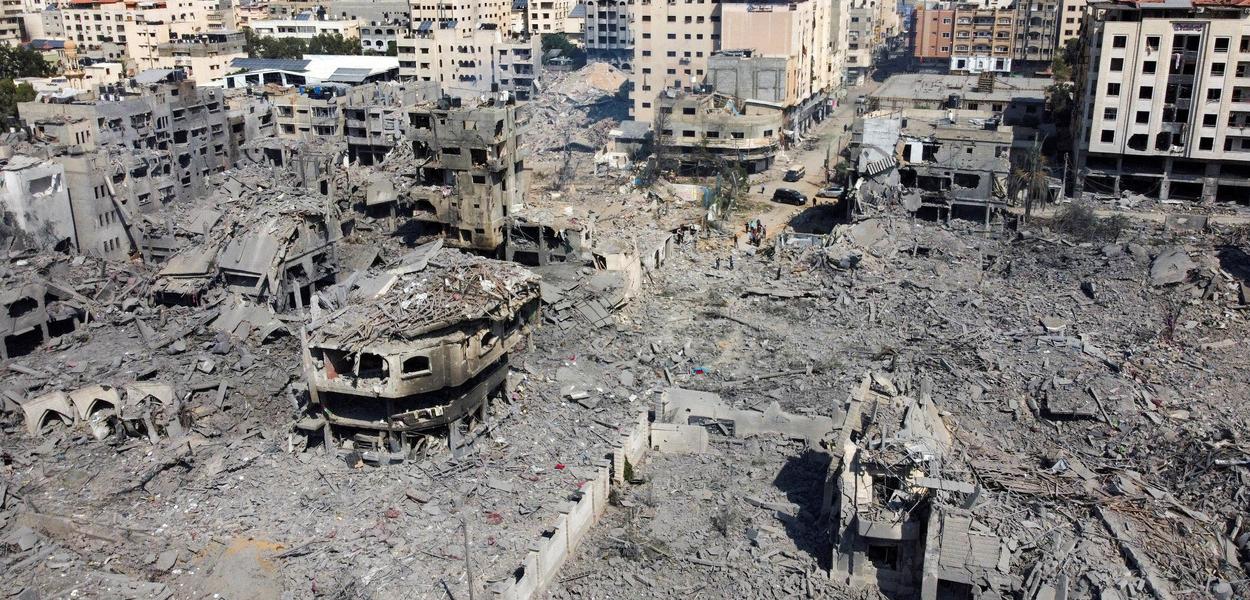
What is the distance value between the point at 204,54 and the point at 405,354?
243 feet

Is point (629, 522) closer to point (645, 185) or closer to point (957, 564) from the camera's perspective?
point (957, 564)

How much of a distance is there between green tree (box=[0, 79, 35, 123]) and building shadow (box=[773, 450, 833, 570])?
64031mm

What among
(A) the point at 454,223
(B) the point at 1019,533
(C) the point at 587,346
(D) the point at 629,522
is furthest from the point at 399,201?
(B) the point at 1019,533

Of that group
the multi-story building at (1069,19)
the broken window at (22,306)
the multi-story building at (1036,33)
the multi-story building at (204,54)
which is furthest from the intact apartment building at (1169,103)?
the multi-story building at (204,54)

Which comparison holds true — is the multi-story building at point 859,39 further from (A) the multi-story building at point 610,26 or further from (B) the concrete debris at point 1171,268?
(B) the concrete debris at point 1171,268

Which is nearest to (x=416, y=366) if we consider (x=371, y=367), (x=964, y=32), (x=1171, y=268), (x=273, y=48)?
(x=371, y=367)

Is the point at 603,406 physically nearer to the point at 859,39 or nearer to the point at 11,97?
the point at 11,97

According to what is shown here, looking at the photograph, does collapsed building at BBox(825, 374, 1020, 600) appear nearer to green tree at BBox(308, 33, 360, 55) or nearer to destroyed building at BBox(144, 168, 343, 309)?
destroyed building at BBox(144, 168, 343, 309)

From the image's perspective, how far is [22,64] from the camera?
91.4 meters

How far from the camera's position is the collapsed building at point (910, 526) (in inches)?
877

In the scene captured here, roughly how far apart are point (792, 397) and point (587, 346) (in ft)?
26.6

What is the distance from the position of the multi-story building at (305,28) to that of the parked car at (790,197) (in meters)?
68.1

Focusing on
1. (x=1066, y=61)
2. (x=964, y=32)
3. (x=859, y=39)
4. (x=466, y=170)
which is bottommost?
(x=466, y=170)

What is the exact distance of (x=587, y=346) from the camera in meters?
37.1
